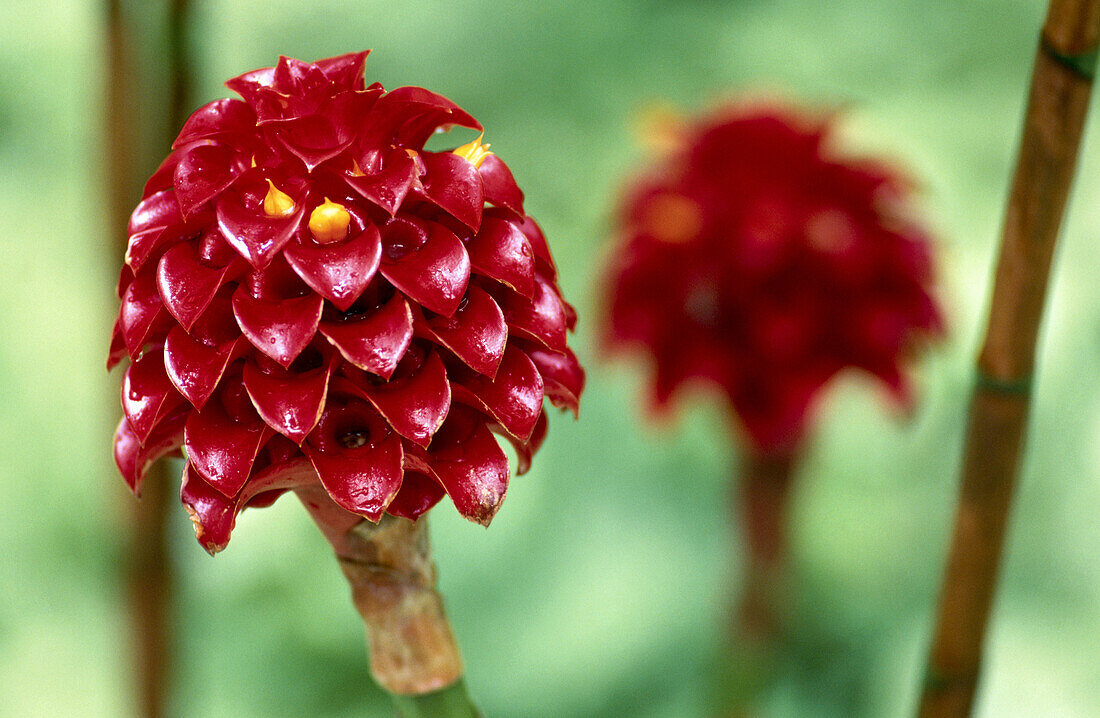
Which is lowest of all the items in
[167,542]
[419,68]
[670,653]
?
[670,653]

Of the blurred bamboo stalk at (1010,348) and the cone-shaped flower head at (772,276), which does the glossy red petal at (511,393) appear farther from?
the cone-shaped flower head at (772,276)

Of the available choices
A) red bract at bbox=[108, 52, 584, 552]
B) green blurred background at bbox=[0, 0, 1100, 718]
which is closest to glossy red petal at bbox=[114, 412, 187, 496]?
red bract at bbox=[108, 52, 584, 552]

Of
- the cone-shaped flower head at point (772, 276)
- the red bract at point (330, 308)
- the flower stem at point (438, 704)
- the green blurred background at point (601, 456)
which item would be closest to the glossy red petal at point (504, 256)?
the red bract at point (330, 308)

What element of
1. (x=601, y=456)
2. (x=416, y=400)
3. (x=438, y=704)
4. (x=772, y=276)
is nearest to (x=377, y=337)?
(x=416, y=400)

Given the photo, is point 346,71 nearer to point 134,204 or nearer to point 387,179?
point 387,179

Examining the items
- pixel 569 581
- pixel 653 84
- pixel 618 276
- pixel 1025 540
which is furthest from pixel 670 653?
pixel 653 84

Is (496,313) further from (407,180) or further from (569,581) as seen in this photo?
(569,581)
